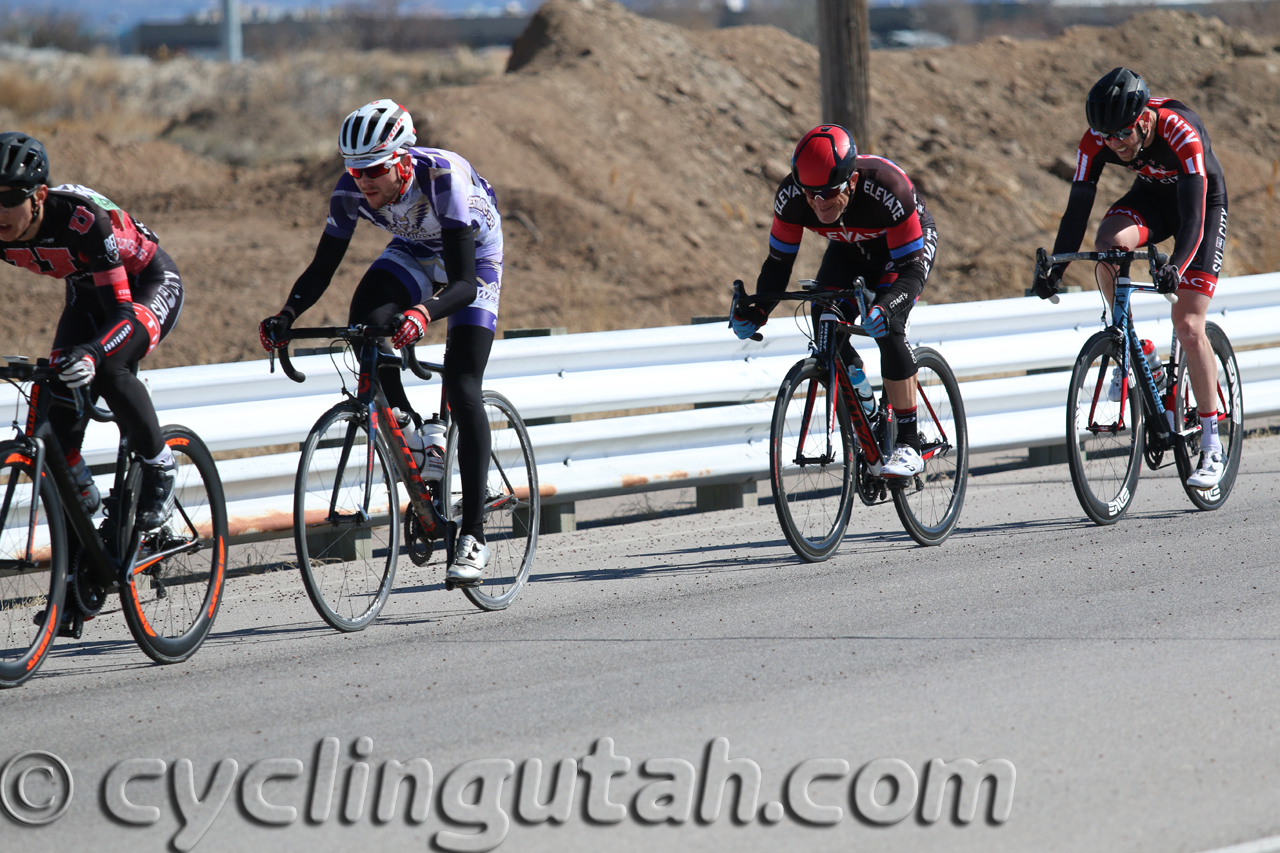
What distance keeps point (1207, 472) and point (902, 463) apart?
2032 mm

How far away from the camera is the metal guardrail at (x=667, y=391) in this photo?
7277 mm

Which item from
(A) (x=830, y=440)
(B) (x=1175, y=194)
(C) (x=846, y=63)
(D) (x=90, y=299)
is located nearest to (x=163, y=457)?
(D) (x=90, y=299)

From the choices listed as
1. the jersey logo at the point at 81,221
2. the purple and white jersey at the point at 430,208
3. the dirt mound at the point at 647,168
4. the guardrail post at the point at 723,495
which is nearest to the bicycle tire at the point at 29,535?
the jersey logo at the point at 81,221

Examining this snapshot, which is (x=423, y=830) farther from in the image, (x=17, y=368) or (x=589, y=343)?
(x=589, y=343)

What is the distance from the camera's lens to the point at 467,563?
5.98 m

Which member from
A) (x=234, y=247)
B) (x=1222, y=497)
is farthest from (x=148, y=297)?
(x=234, y=247)

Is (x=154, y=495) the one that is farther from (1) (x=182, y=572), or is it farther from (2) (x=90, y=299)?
(2) (x=90, y=299)

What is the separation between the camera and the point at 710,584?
6758 millimetres

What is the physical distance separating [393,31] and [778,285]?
8640cm

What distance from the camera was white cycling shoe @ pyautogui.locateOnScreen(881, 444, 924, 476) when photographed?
22.8 feet

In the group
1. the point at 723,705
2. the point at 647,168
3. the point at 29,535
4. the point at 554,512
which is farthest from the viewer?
the point at 647,168

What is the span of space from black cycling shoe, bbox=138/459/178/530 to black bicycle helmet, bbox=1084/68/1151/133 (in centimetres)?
472

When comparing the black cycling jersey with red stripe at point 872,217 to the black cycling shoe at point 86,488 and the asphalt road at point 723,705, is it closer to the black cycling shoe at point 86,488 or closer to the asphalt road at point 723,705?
the asphalt road at point 723,705

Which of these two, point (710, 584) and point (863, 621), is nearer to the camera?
point (863, 621)
